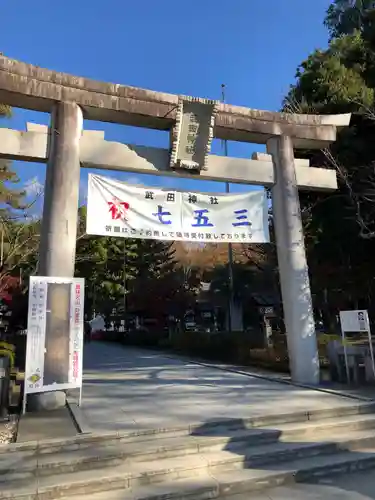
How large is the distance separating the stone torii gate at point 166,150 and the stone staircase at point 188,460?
337cm

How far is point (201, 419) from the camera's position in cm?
601

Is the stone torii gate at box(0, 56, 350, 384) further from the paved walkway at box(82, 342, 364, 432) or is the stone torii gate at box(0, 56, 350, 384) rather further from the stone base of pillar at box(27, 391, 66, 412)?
the stone base of pillar at box(27, 391, 66, 412)

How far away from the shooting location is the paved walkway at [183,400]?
6.14 meters

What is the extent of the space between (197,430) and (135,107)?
21.1 feet

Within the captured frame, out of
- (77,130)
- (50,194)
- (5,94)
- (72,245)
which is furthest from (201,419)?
(5,94)

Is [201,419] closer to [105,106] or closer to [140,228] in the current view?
[140,228]

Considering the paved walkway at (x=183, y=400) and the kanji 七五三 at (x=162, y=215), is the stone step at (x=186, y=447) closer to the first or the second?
the paved walkway at (x=183, y=400)

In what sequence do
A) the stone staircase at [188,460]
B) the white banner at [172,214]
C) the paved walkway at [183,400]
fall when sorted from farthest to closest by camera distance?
the white banner at [172,214]
the paved walkway at [183,400]
the stone staircase at [188,460]

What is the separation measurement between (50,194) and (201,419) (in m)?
4.92

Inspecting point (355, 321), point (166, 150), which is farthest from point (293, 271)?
point (166, 150)

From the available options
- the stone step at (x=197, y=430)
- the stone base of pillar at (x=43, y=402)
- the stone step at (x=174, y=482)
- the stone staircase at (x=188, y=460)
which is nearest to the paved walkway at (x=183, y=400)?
the stone step at (x=197, y=430)

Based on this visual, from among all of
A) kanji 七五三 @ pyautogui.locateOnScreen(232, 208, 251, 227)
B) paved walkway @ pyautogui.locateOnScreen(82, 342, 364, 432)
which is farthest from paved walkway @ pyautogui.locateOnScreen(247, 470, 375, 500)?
kanji 七五三 @ pyautogui.locateOnScreen(232, 208, 251, 227)

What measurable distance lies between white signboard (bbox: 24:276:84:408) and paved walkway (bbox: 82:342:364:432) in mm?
761

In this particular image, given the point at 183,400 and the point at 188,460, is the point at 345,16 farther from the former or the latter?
the point at 188,460
